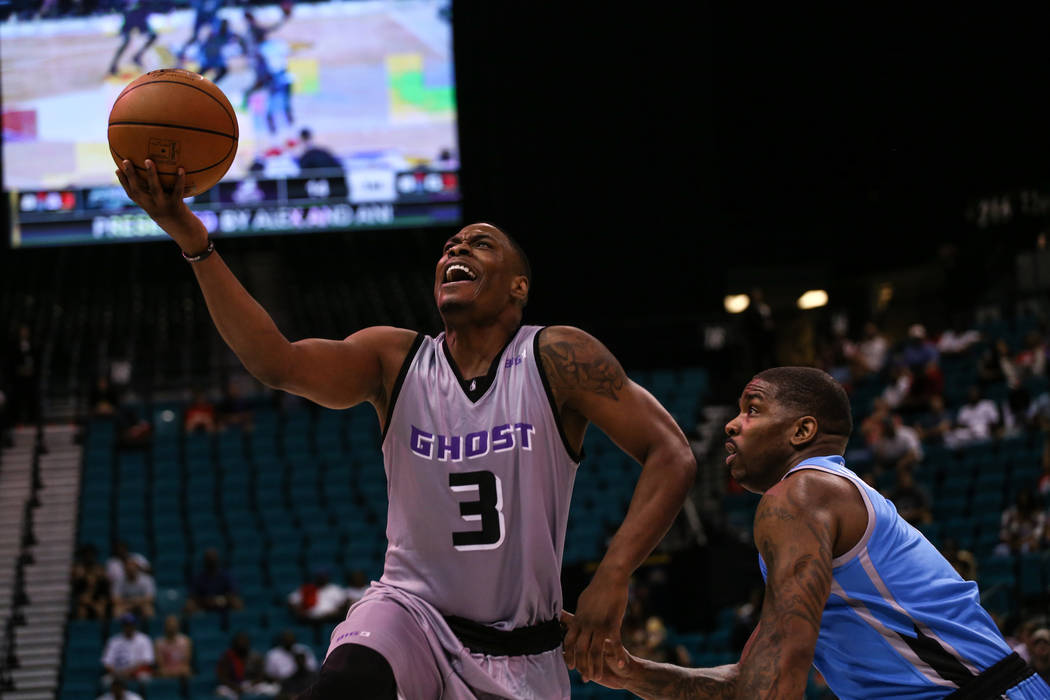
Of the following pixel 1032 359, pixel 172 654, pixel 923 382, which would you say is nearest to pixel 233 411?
pixel 172 654

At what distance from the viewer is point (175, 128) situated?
11.2 ft

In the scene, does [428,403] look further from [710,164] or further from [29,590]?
[710,164]

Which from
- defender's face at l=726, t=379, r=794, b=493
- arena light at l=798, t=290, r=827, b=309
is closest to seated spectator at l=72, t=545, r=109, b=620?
defender's face at l=726, t=379, r=794, b=493

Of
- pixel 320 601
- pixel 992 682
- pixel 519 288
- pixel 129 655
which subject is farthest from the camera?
pixel 320 601

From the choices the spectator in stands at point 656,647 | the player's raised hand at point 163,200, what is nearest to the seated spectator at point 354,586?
the spectator in stands at point 656,647

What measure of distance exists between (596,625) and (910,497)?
8.67 meters

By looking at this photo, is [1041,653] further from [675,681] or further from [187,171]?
[187,171]

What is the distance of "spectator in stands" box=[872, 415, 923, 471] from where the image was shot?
11836 mm

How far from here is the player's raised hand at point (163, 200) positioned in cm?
329

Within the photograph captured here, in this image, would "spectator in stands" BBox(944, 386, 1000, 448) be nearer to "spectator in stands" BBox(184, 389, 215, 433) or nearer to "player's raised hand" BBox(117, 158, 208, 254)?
"spectator in stands" BBox(184, 389, 215, 433)

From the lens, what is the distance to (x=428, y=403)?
3.59 m

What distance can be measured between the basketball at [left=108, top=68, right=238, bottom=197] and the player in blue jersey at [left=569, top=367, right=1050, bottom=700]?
1599 millimetres

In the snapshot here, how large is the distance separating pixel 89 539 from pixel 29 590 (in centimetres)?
76

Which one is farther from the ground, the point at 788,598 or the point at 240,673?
the point at 788,598
